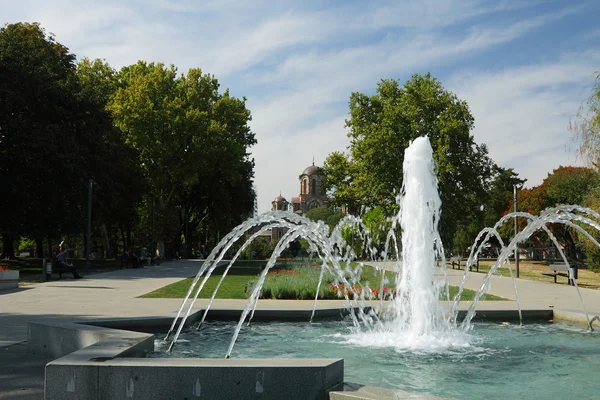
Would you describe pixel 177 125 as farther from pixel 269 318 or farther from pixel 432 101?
pixel 269 318

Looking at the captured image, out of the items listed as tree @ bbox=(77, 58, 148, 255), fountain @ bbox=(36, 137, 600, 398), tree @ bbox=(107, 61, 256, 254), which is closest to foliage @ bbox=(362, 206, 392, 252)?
tree @ bbox=(107, 61, 256, 254)

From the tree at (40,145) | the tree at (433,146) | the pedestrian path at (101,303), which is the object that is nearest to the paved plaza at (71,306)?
the pedestrian path at (101,303)

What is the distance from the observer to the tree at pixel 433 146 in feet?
141

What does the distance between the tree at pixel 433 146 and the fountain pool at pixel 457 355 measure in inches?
1286

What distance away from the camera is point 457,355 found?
25.9 ft

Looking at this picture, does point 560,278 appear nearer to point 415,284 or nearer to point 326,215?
point 415,284

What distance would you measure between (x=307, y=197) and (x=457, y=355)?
491 ft

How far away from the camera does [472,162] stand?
44.6 meters

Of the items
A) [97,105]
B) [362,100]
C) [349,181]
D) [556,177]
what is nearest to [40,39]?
[97,105]

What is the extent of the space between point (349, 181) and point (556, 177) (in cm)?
2306

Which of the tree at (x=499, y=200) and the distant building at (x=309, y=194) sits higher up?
the distant building at (x=309, y=194)

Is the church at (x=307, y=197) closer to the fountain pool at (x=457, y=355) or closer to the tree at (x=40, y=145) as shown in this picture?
the tree at (x=40, y=145)

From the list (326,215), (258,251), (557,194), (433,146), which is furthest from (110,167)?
(326,215)

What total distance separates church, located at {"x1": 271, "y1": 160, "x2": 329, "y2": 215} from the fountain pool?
139 meters
